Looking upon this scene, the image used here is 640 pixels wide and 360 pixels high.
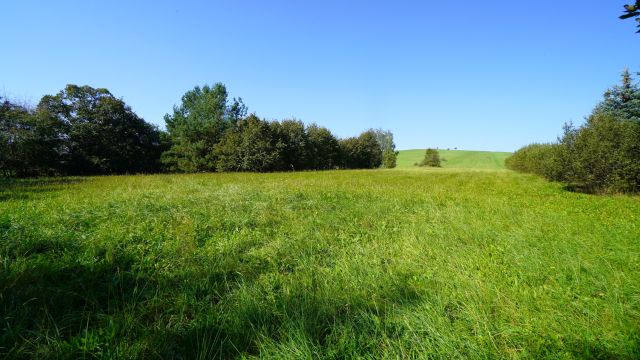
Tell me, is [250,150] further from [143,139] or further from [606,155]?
[606,155]

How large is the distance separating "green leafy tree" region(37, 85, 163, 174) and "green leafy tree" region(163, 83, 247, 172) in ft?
17.2

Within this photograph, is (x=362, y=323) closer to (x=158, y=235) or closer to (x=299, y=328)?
(x=299, y=328)

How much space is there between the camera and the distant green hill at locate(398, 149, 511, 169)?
74.1m

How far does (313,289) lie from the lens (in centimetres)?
349

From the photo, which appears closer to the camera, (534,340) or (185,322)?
(534,340)

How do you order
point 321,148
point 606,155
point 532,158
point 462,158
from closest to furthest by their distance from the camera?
point 606,155
point 532,158
point 321,148
point 462,158

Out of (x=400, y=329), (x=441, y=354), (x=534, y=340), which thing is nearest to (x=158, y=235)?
(x=400, y=329)

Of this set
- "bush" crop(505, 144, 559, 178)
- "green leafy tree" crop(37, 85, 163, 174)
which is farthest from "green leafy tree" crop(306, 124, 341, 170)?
"bush" crop(505, 144, 559, 178)

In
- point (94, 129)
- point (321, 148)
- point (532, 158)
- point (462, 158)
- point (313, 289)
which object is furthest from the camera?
point (462, 158)

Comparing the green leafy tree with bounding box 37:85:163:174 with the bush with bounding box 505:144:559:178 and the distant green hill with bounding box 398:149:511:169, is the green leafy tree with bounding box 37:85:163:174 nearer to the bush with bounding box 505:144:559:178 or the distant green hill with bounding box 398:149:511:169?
the bush with bounding box 505:144:559:178

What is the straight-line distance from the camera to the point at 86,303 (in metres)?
2.96

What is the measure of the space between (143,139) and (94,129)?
584cm

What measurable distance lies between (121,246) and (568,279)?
6.37 metres

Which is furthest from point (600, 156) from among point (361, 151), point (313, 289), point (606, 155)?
point (361, 151)
